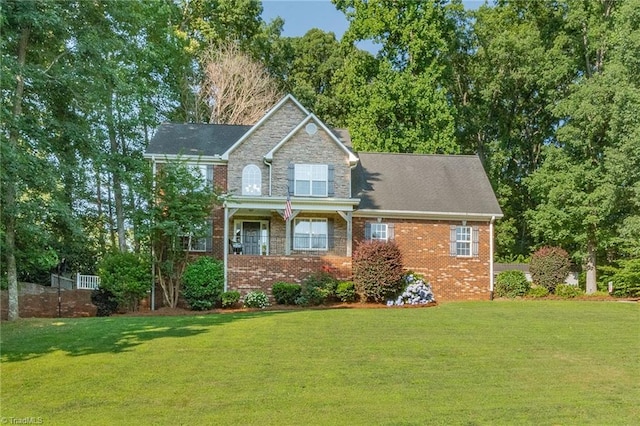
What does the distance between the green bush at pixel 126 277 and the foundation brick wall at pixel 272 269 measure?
3.03 metres

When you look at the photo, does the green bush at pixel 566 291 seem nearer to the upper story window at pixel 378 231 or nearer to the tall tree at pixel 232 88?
the upper story window at pixel 378 231

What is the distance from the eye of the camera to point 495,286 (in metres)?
24.1

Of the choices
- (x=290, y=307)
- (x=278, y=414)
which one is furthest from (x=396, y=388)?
(x=290, y=307)

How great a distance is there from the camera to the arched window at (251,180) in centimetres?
2242

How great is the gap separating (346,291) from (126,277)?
732cm

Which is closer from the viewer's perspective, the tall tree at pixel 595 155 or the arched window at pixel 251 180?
the arched window at pixel 251 180

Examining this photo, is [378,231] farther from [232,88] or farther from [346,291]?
[232,88]

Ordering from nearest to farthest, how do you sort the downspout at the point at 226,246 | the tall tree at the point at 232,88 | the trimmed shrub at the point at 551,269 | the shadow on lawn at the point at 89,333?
the shadow on lawn at the point at 89,333 → the downspout at the point at 226,246 → the trimmed shrub at the point at 551,269 → the tall tree at the point at 232,88

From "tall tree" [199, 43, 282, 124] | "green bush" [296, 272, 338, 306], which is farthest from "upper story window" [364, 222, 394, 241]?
"tall tree" [199, 43, 282, 124]

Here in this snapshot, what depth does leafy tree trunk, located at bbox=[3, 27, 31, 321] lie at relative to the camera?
13.0 meters

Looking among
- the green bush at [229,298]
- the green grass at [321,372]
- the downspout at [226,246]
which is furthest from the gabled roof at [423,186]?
the green grass at [321,372]

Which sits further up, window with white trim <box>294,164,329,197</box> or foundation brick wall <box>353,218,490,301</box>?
window with white trim <box>294,164,329,197</box>

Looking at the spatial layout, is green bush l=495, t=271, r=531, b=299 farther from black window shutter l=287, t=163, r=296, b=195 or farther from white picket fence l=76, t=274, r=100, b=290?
white picket fence l=76, t=274, r=100, b=290

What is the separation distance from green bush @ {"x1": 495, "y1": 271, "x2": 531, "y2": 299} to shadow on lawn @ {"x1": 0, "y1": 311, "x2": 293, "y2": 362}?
462 inches
